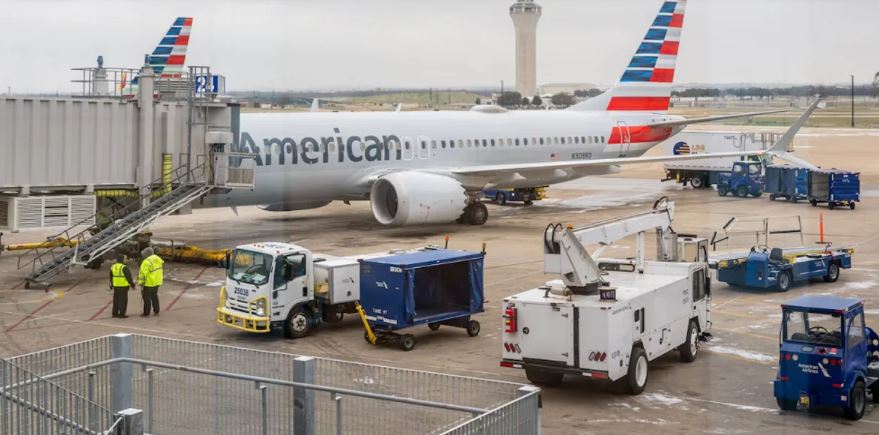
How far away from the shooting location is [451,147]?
3903 centimetres

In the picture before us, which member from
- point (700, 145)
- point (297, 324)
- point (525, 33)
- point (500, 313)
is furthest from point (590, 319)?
point (700, 145)

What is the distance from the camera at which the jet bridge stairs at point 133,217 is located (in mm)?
26391

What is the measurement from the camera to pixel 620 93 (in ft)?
152

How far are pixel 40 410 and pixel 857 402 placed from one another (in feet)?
35.1

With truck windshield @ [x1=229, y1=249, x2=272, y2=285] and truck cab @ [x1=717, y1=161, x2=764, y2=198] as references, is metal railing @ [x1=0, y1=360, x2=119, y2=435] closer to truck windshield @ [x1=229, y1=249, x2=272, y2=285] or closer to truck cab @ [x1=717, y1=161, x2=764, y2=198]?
truck windshield @ [x1=229, y1=249, x2=272, y2=285]

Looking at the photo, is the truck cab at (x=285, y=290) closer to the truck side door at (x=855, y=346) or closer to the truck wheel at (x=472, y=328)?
the truck wheel at (x=472, y=328)

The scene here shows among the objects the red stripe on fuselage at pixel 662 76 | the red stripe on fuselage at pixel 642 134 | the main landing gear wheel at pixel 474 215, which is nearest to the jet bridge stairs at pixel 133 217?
the main landing gear wheel at pixel 474 215

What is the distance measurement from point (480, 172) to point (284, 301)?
698 inches

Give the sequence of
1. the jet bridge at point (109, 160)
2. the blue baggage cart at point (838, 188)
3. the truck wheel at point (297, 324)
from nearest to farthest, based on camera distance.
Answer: the truck wheel at point (297, 324) < the jet bridge at point (109, 160) < the blue baggage cart at point (838, 188)

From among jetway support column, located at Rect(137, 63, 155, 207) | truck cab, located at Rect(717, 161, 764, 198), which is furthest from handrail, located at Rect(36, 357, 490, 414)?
truck cab, located at Rect(717, 161, 764, 198)

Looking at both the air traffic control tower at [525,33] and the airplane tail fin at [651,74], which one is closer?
the air traffic control tower at [525,33]

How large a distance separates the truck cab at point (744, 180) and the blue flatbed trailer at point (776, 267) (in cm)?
2079

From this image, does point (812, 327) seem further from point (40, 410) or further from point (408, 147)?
point (408, 147)

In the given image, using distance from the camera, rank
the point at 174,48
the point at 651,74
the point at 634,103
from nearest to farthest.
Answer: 1. the point at 634,103
2. the point at 651,74
3. the point at 174,48
